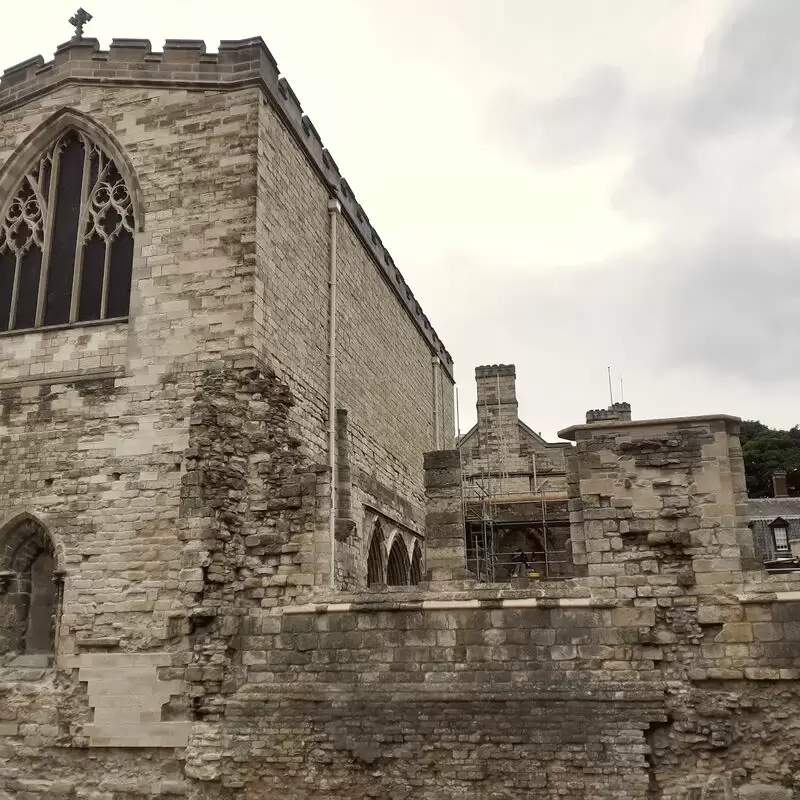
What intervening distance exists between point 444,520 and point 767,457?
3960 cm

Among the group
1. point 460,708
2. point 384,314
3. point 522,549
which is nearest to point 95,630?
point 460,708

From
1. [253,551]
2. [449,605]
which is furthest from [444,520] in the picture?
[253,551]

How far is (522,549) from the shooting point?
19578mm

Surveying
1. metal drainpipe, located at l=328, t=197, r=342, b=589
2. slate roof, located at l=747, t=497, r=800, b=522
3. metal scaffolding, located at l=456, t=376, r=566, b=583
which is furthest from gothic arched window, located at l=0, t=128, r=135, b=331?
slate roof, located at l=747, t=497, r=800, b=522

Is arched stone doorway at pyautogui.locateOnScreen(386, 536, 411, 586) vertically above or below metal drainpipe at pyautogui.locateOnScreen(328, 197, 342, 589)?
below

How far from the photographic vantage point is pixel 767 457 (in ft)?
147

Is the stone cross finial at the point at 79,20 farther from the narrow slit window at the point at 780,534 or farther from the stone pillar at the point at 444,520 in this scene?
the narrow slit window at the point at 780,534

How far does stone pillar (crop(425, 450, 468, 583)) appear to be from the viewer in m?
9.77

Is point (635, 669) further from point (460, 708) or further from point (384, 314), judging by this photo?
point (384, 314)

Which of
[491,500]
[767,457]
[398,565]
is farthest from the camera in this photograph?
[767,457]

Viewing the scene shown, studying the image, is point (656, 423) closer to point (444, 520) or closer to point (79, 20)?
point (444, 520)

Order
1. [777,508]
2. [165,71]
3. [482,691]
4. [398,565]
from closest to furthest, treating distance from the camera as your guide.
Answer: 1. [482,691]
2. [165,71]
3. [398,565]
4. [777,508]

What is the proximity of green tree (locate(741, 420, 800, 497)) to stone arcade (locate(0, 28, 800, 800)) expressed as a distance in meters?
35.8

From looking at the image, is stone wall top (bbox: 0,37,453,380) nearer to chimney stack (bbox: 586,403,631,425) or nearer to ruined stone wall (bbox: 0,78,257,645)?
ruined stone wall (bbox: 0,78,257,645)
